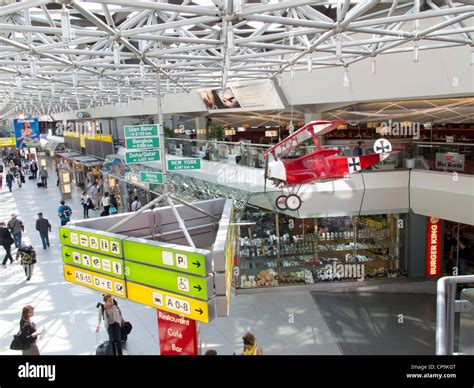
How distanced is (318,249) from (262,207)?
2.79 m

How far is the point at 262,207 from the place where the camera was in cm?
1392

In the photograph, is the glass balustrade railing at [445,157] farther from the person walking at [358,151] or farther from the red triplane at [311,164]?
the red triplane at [311,164]

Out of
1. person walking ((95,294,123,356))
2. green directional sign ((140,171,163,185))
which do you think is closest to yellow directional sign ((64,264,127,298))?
person walking ((95,294,123,356))

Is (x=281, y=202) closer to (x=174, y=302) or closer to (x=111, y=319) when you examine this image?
(x=111, y=319)

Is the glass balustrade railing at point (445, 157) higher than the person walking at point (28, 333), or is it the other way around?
the glass balustrade railing at point (445, 157)

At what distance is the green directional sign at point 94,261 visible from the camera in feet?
20.1

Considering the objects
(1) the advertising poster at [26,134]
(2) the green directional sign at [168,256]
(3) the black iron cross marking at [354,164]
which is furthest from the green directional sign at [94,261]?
(1) the advertising poster at [26,134]

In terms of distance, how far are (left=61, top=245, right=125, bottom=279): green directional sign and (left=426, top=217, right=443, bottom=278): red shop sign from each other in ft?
41.3

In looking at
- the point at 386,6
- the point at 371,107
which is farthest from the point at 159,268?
the point at 371,107

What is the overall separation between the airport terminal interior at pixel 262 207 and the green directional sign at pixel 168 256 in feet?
0.07

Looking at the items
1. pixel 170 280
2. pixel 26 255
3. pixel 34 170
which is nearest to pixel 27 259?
pixel 26 255

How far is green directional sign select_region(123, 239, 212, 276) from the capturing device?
5.25 m

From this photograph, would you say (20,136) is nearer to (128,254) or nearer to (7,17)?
(7,17)
